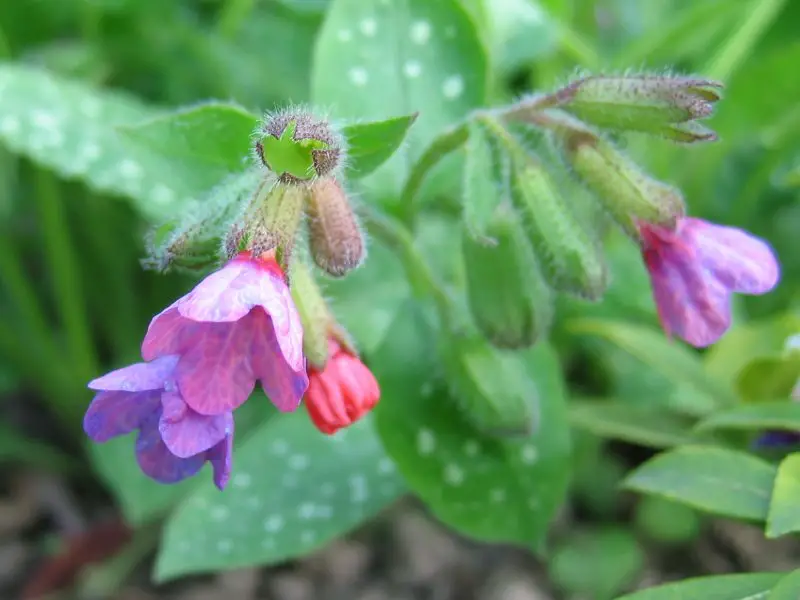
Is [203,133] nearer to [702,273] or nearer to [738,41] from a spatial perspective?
[702,273]

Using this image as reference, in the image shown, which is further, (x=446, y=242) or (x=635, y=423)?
(x=446, y=242)

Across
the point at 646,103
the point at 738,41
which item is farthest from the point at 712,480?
the point at 738,41

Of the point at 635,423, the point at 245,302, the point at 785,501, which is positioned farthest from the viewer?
the point at 635,423

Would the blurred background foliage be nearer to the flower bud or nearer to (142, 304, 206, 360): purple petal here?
the flower bud

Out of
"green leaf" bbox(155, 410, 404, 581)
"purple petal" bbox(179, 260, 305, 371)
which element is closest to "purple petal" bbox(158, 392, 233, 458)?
"purple petal" bbox(179, 260, 305, 371)

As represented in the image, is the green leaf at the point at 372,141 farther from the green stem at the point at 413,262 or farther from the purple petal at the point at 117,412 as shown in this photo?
the purple petal at the point at 117,412

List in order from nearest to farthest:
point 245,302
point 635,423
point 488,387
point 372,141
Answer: point 245,302 → point 372,141 → point 488,387 → point 635,423

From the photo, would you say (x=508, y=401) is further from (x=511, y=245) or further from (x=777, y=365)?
(x=777, y=365)
